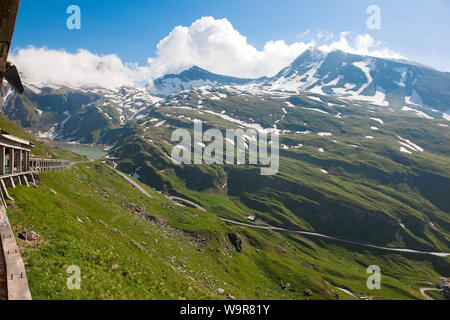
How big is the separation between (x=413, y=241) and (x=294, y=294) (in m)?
187

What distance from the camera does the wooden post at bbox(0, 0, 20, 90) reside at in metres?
5.26

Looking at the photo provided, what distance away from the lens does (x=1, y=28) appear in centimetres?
601

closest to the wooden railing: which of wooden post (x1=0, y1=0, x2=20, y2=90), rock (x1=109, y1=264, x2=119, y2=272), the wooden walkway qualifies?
rock (x1=109, y1=264, x2=119, y2=272)

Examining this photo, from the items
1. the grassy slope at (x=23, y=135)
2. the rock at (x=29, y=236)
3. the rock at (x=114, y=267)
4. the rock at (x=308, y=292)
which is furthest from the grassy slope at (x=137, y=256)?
the grassy slope at (x=23, y=135)

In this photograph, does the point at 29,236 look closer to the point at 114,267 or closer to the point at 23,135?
the point at 114,267

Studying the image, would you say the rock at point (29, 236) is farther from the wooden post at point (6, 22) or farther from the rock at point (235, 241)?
the rock at point (235, 241)

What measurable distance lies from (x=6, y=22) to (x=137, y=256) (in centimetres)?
2552

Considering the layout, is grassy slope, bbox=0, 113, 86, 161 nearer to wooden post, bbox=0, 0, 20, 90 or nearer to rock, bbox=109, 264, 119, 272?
rock, bbox=109, 264, 119, 272

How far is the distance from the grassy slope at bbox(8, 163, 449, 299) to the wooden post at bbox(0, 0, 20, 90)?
33.5ft

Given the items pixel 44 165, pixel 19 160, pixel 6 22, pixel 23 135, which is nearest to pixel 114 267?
pixel 6 22

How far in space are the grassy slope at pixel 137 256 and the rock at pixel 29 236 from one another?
20.7 inches
